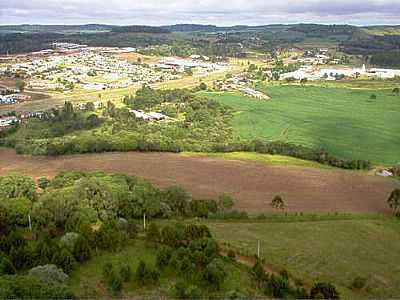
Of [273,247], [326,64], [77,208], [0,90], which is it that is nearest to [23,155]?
[77,208]

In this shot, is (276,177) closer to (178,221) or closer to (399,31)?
(178,221)

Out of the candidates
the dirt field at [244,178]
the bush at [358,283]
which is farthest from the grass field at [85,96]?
the bush at [358,283]

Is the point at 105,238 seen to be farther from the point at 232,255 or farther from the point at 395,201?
the point at 395,201

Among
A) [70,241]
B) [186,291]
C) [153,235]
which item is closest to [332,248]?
[153,235]

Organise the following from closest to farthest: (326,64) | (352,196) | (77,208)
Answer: (77,208) < (352,196) < (326,64)

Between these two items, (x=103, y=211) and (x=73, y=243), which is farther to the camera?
(x=103, y=211)

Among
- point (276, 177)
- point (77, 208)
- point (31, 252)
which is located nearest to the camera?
point (31, 252)

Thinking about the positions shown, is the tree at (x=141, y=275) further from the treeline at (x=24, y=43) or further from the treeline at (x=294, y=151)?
the treeline at (x=24, y=43)
